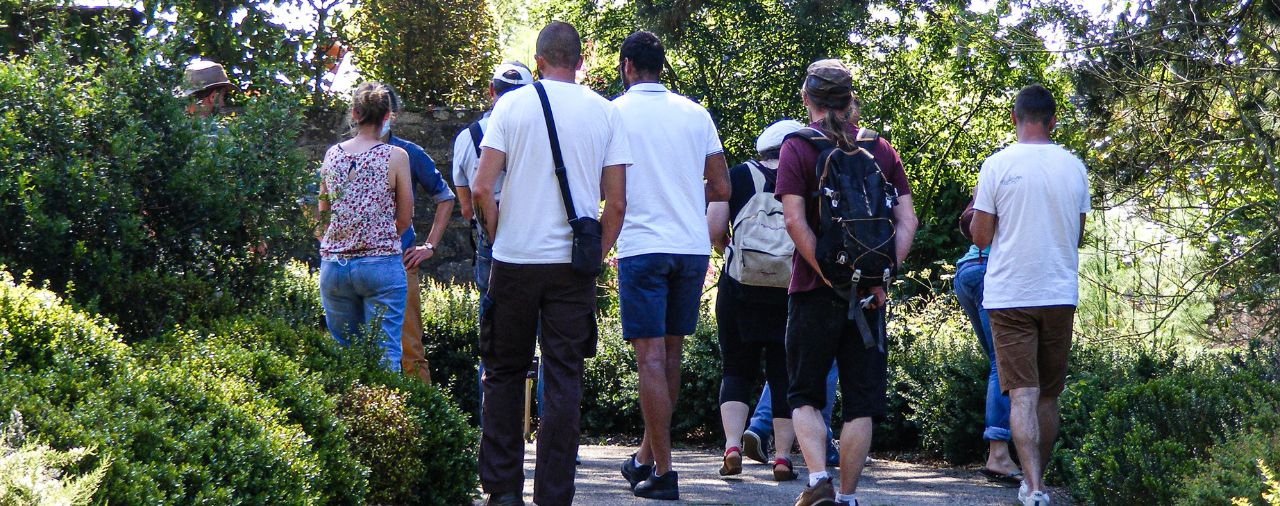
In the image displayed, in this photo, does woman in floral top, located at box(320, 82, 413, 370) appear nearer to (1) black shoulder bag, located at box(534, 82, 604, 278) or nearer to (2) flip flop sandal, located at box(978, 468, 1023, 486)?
(1) black shoulder bag, located at box(534, 82, 604, 278)

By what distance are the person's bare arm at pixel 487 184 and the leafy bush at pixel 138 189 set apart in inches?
46.8

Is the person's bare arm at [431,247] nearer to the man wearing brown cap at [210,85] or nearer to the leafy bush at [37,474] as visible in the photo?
the man wearing brown cap at [210,85]

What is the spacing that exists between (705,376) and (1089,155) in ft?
9.45

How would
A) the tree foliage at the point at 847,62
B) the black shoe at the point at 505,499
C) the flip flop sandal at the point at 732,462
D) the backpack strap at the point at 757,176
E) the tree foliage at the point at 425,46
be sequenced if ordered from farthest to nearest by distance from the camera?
the tree foliage at the point at 425,46
the tree foliage at the point at 847,62
the flip flop sandal at the point at 732,462
the backpack strap at the point at 757,176
the black shoe at the point at 505,499

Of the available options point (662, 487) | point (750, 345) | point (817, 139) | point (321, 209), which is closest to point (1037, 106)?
point (817, 139)

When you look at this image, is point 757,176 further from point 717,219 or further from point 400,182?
point 400,182

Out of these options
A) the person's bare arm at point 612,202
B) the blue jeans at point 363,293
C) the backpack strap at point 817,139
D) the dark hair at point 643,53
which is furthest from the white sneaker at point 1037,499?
the blue jeans at point 363,293

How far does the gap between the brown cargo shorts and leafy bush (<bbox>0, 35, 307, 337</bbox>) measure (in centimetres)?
308

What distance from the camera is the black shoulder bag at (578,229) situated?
4.52 metres

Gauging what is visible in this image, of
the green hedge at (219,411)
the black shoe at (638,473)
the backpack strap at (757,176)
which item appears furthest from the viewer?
the backpack strap at (757,176)

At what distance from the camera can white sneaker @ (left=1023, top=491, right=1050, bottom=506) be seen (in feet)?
17.0

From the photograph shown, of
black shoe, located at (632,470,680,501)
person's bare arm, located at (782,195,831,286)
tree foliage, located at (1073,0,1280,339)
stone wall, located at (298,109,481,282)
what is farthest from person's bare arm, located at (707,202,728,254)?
stone wall, located at (298,109,481,282)

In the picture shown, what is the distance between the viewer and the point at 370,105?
20.0 ft

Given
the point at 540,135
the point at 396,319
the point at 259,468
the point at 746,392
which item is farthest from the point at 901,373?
the point at 259,468
